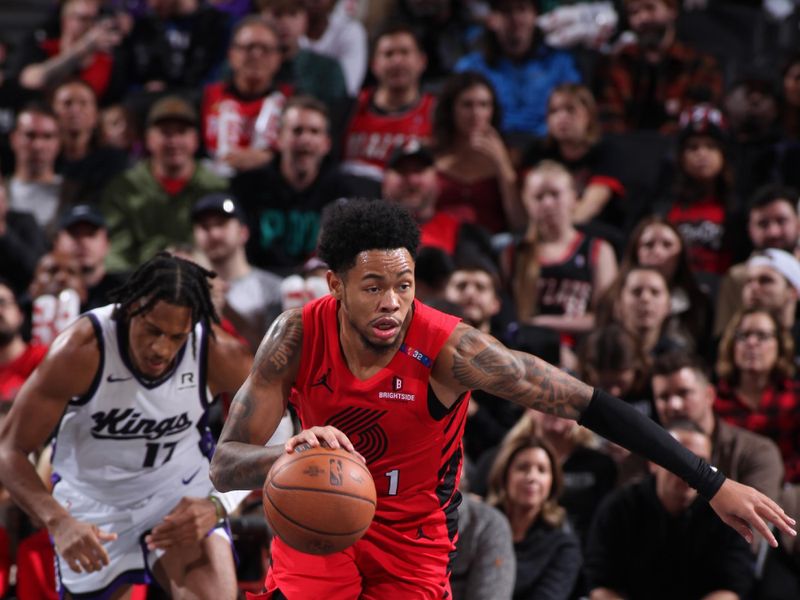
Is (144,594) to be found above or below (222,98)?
below

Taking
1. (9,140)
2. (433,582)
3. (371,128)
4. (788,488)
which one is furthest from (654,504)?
(9,140)

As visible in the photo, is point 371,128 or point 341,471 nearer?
point 341,471

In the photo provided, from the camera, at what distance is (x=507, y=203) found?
7500 millimetres

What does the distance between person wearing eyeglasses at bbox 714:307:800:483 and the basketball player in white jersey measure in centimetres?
283

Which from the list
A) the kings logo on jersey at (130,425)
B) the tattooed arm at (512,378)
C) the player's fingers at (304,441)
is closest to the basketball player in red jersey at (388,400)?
the tattooed arm at (512,378)

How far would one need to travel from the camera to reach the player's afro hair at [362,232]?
3473 millimetres

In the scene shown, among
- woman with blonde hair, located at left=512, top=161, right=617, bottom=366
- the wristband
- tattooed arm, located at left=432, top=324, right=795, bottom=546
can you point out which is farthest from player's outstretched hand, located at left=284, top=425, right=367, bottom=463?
woman with blonde hair, located at left=512, top=161, right=617, bottom=366

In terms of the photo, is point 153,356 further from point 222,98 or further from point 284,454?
point 222,98

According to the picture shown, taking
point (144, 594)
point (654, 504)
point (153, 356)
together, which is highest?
point (153, 356)

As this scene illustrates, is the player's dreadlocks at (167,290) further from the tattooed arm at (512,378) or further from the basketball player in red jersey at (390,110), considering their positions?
the basketball player in red jersey at (390,110)

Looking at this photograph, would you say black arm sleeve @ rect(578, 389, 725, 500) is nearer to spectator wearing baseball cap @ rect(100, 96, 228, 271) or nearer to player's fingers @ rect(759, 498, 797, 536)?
player's fingers @ rect(759, 498, 797, 536)

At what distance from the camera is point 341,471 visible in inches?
125

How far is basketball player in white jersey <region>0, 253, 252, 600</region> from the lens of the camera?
4.26 meters

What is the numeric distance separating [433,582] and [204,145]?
5202 mm
